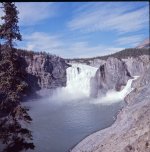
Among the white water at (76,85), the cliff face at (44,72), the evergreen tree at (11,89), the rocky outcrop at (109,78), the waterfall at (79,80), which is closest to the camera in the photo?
the evergreen tree at (11,89)

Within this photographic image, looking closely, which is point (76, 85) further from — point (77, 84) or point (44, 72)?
point (44, 72)

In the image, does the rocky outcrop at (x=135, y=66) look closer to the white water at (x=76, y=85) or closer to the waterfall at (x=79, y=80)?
the white water at (x=76, y=85)

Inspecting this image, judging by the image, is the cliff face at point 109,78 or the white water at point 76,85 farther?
the white water at point 76,85

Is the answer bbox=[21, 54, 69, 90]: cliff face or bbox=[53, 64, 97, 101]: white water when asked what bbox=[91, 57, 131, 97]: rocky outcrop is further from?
bbox=[21, 54, 69, 90]: cliff face

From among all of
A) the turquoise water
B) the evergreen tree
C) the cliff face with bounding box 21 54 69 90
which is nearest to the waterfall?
the cliff face with bounding box 21 54 69 90

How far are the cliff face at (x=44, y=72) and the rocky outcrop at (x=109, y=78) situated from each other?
75.1 feet

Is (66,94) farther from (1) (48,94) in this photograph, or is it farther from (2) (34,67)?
(2) (34,67)

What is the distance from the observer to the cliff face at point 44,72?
11162cm

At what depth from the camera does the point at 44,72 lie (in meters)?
114

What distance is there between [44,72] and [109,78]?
30978 millimetres

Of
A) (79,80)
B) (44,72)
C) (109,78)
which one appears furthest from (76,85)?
(109,78)

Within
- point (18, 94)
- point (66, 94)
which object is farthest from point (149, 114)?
point (66, 94)

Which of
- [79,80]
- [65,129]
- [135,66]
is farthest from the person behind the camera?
[135,66]

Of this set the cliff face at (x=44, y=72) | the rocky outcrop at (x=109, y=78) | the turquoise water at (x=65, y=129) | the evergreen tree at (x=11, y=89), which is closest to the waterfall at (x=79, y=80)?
the cliff face at (x=44, y=72)
